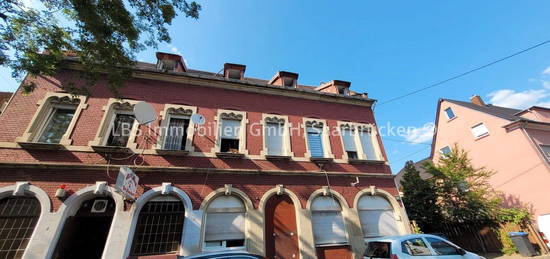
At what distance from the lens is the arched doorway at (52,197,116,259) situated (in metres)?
7.35

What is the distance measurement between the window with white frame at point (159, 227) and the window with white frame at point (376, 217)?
7765 millimetres

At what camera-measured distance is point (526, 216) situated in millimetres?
11352

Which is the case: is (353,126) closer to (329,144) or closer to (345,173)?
(329,144)

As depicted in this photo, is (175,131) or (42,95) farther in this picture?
(175,131)

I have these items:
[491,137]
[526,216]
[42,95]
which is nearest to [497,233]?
[526,216]

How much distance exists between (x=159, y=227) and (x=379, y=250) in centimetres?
750

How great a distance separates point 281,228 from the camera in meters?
8.90

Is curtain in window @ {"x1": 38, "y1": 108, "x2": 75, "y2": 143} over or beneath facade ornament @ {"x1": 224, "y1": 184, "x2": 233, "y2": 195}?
over

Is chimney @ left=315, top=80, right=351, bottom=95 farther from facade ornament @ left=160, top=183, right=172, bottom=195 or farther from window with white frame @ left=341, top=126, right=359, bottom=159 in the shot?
facade ornament @ left=160, top=183, right=172, bottom=195

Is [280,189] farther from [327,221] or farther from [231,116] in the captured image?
[231,116]

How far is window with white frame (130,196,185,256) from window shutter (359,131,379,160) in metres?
9.46

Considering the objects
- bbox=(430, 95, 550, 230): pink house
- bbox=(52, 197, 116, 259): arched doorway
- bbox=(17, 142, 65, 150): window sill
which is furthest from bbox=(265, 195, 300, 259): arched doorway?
bbox=(430, 95, 550, 230): pink house

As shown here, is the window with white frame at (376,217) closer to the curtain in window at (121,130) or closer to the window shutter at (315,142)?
the window shutter at (315,142)

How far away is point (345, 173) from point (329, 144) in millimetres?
1660
